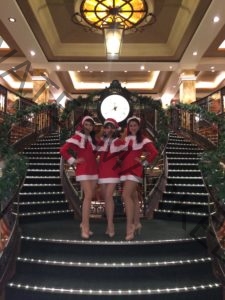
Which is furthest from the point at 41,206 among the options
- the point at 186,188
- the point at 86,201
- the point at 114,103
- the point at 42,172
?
the point at 114,103

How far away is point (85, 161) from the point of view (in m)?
4.41

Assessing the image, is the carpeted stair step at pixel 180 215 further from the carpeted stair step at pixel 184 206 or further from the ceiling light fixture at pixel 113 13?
the ceiling light fixture at pixel 113 13

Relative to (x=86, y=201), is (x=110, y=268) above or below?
below

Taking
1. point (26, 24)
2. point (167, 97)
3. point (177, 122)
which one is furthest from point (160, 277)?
point (167, 97)

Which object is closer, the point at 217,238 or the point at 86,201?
the point at 217,238

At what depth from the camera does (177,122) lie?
13805mm

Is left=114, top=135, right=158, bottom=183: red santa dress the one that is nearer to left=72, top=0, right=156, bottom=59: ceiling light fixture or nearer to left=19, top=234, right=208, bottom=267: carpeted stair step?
left=19, top=234, right=208, bottom=267: carpeted stair step

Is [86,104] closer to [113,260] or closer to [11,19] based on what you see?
[113,260]

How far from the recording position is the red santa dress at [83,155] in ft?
14.4

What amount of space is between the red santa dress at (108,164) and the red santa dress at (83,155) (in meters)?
0.08

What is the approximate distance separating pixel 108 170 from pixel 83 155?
0.39 meters

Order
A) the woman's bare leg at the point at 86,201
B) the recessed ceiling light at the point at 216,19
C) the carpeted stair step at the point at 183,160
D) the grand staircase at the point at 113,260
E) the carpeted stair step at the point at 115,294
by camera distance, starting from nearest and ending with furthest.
Result: the carpeted stair step at the point at 115,294 < the grand staircase at the point at 113,260 < the woman's bare leg at the point at 86,201 < the carpeted stair step at the point at 183,160 < the recessed ceiling light at the point at 216,19

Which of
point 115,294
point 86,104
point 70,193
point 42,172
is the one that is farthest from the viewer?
point 86,104

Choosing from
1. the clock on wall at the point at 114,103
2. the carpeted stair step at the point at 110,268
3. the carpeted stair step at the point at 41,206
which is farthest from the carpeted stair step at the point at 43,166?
the carpeted stair step at the point at 110,268
